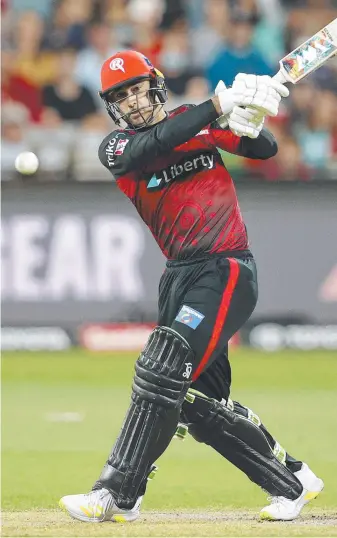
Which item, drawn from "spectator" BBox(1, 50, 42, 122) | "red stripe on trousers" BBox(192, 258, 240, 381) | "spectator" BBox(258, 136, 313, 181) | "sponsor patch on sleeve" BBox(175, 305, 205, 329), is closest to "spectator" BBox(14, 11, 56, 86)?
"spectator" BBox(1, 50, 42, 122)

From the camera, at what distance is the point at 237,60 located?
1421cm

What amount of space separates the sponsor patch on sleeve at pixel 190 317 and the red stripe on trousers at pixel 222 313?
9cm

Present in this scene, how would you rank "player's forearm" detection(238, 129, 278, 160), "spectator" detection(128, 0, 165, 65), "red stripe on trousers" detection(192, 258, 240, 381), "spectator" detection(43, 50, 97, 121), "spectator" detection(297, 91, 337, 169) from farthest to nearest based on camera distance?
"spectator" detection(128, 0, 165, 65) → "spectator" detection(43, 50, 97, 121) → "spectator" detection(297, 91, 337, 169) → "player's forearm" detection(238, 129, 278, 160) → "red stripe on trousers" detection(192, 258, 240, 381)

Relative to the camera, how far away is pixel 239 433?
5688 mm

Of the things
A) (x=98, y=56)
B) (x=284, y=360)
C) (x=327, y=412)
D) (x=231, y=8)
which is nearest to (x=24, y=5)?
(x=98, y=56)

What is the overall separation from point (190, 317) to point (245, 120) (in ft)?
3.08

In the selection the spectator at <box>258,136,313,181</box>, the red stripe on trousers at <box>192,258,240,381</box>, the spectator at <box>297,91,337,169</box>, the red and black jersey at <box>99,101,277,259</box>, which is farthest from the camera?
the spectator at <box>297,91,337,169</box>

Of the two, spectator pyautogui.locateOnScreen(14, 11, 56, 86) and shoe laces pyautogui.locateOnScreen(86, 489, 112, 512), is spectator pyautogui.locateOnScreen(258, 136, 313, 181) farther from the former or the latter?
shoe laces pyautogui.locateOnScreen(86, 489, 112, 512)

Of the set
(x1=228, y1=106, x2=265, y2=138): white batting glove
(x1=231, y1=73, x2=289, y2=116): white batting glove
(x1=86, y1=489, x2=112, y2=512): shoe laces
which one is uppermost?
(x1=231, y1=73, x2=289, y2=116): white batting glove

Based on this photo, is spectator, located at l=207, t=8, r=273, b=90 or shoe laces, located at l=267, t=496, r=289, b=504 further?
spectator, located at l=207, t=8, r=273, b=90

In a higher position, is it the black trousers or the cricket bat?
the cricket bat

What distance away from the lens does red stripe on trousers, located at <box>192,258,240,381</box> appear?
5.45m

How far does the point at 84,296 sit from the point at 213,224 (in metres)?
6.94

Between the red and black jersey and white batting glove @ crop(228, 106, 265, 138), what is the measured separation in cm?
26
